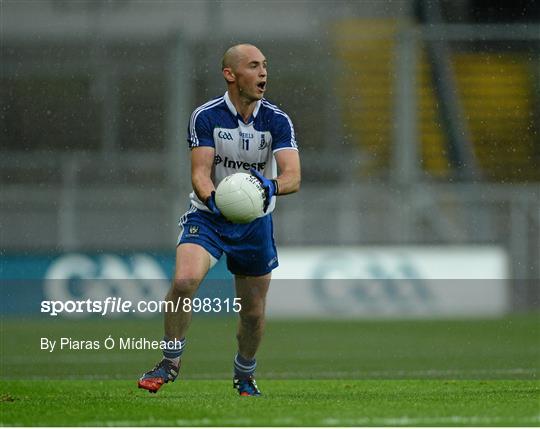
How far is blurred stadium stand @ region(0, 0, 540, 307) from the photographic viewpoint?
16.3m

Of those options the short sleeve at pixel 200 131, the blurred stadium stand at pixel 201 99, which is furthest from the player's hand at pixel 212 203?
the blurred stadium stand at pixel 201 99

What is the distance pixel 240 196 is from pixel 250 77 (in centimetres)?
73

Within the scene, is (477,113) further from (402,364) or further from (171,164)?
(402,364)

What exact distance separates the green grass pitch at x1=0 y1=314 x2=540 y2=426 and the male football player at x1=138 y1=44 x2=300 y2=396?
45 cm

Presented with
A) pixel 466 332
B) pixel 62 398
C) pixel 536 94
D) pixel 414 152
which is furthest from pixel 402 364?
pixel 536 94

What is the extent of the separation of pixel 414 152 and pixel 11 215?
456 centimetres

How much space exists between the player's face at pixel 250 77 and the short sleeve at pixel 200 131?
24cm

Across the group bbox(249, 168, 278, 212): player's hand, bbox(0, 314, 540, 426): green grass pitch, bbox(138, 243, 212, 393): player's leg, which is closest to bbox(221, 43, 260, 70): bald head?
bbox(249, 168, 278, 212): player's hand

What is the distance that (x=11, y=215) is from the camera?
1647cm

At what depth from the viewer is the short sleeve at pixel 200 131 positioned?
7855mm

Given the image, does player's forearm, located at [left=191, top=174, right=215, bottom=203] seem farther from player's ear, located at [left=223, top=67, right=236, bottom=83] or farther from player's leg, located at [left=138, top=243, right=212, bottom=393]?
player's ear, located at [left=223, top=67, right=236, bottom=83]

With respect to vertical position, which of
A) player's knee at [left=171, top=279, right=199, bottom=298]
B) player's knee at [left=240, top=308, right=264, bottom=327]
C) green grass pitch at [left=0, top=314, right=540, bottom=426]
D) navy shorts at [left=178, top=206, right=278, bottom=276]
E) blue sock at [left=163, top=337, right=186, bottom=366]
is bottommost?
green grass pitch at [left=0, top=314, right=540, bottom=426]

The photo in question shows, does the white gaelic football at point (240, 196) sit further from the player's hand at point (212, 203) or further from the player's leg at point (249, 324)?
the player's leg at point (249, 324)

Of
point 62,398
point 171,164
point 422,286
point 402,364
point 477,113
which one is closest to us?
point 62,398
